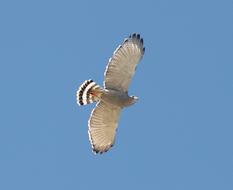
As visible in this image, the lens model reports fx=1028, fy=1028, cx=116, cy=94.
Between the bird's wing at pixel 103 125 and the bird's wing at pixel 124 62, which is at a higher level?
the bird's wing at pixel 124 62

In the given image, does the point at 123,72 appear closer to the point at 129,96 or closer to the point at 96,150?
the point at 129,96

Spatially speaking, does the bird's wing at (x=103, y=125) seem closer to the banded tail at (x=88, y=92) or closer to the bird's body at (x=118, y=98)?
the bird's body at (x=118, y=98)

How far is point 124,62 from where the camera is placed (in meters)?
25.9

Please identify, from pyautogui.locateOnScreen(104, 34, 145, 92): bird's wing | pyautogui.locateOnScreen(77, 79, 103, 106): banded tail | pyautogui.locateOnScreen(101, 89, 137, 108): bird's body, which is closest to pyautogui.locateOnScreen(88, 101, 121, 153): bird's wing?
pyautogui.locateOnScreen(101, 89, 137, 108): bird's body

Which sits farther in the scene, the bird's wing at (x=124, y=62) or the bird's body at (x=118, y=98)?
the bird's body at (x=118, y=98)

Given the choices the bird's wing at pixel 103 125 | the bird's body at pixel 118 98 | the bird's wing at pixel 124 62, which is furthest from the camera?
the bird's wing at pixel 103 125

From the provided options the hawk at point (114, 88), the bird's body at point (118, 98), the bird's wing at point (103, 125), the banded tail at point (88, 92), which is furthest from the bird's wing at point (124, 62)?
the bird's wing at point (103, 125)

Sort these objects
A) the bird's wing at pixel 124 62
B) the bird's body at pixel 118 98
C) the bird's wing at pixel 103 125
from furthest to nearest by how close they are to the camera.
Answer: the bird's wing at pixel 103 125, the bird's body at pixel 118 98, the bird's wing at pixel 124 62

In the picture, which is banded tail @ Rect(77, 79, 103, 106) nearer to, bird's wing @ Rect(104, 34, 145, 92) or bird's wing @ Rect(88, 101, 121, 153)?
bird's wing @ Rect(104, 34, 145, 92)

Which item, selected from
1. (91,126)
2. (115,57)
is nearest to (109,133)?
(91,126)

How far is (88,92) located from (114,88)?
72cm

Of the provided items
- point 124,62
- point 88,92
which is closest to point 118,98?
point 88,92

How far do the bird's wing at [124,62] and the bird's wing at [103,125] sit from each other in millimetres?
669

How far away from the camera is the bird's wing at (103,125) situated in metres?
26.6
